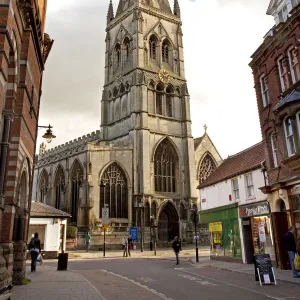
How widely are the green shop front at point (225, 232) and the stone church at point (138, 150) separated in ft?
59.4

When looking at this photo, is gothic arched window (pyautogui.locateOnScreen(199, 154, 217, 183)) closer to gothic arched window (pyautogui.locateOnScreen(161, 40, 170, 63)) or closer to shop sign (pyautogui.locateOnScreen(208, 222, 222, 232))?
gothic arched window (pyautogui.locateOnScreen(161, 40, 170, 63))

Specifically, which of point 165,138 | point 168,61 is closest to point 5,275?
point 165,138

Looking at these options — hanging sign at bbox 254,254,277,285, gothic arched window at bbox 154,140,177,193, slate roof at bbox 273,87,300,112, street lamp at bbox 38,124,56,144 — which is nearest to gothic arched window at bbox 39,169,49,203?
gothic arched window at bbox 154,140,177,193

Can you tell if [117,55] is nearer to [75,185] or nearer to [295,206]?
[75,185]

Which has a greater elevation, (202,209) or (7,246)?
(202,209)

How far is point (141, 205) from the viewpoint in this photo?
4184 cm

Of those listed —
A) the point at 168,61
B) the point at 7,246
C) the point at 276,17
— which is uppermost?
the point at 168,61

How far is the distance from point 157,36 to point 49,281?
46.7 metres

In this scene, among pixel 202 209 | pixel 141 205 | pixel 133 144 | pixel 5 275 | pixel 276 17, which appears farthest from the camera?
pixel 133 144

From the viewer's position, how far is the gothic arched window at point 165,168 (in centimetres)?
4616

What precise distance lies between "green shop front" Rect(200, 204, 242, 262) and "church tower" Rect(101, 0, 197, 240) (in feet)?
60.2

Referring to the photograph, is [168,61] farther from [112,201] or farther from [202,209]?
[202,209]

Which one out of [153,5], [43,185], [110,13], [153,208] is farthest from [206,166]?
[110,13]

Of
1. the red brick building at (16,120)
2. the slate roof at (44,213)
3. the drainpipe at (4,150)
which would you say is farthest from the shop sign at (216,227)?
the drainpipe at (4,150)
